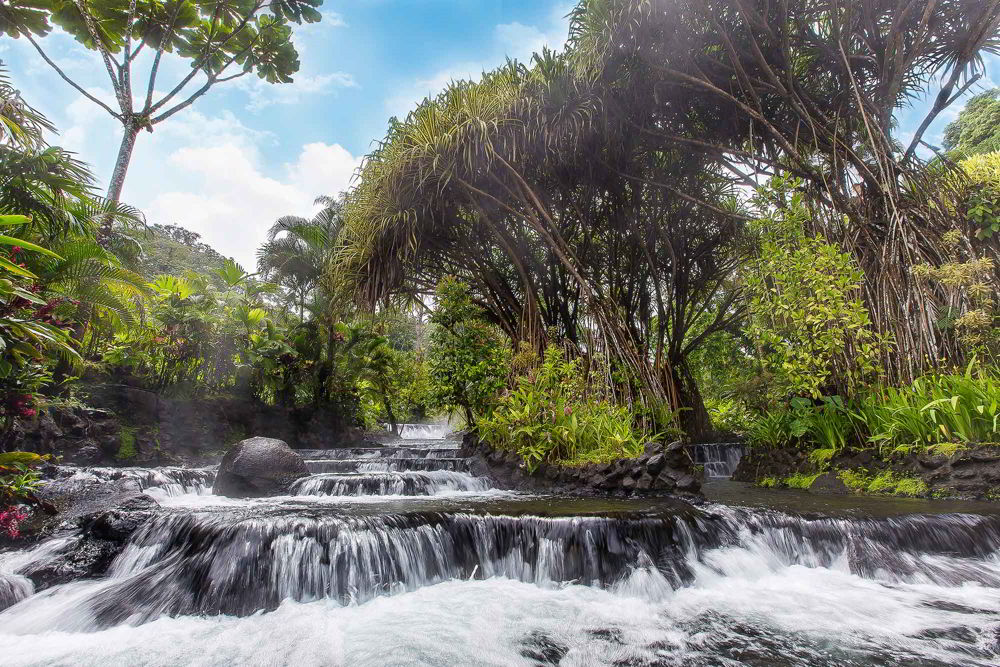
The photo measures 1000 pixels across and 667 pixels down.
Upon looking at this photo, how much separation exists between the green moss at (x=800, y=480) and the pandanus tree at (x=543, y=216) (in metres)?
1.81

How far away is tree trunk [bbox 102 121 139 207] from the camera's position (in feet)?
28.0

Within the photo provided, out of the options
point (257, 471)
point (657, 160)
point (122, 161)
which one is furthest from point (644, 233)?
point (122, 161)

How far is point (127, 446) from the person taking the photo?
8.43 m

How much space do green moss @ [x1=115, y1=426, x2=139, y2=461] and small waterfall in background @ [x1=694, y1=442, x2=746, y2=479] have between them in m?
9.73

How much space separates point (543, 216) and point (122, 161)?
7.67 metres

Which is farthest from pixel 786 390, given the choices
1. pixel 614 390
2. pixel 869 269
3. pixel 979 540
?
pixel 979 540

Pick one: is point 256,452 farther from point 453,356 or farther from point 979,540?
point 979,540

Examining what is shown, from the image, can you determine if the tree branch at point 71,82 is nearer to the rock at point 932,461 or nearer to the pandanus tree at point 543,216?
the pandanus tree at point 543,216

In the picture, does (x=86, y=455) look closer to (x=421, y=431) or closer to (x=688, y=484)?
(x=688, y=484)

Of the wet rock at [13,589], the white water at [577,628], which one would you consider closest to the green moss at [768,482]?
the white water at [577,628]

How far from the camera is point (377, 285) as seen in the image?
25.5ft

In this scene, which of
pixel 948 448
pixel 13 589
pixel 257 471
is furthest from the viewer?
pixel 257 471

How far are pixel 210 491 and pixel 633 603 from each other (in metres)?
5.80

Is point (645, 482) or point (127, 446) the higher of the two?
point (127, 446)
